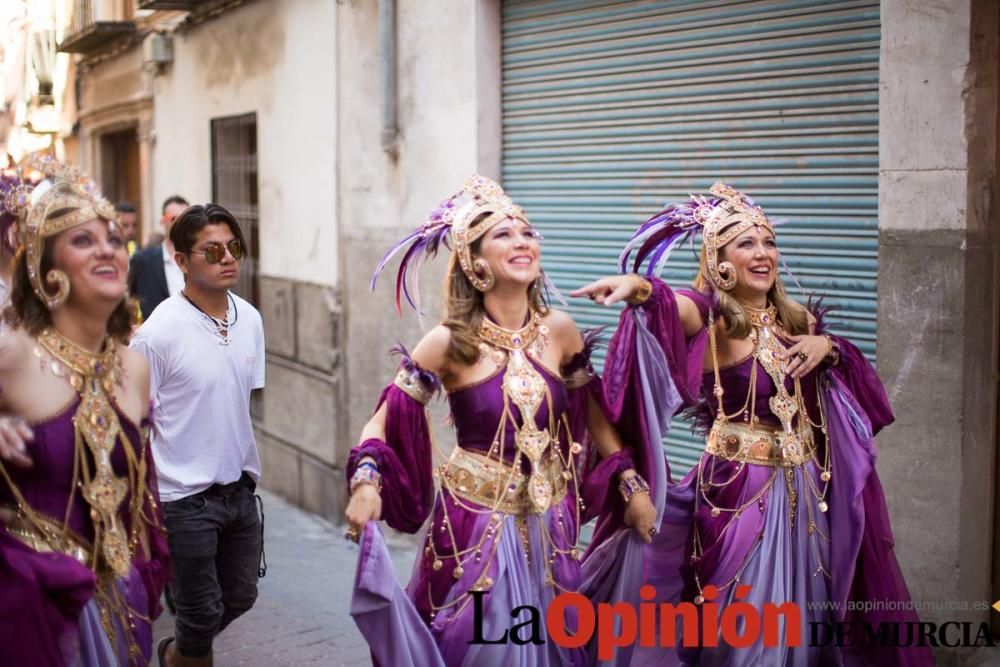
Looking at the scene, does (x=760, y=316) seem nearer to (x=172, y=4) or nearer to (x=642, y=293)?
(x=642, y=293)

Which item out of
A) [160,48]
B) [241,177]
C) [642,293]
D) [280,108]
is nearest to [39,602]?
[642,293]

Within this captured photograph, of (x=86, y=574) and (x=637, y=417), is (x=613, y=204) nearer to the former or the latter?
(x=637, y=417)

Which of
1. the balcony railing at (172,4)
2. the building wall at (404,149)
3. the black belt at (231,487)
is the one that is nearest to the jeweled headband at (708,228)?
the black belt at (231,487)

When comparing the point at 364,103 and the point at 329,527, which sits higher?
the point at 364,103

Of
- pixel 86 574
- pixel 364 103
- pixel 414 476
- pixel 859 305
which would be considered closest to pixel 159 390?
pixel 414 476

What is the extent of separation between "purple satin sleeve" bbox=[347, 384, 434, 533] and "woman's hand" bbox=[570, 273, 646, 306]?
70 centimetres

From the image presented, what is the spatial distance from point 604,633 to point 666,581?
663 millimetres

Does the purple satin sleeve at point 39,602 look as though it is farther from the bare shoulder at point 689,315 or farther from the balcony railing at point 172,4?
the balcony railing at point 172,4

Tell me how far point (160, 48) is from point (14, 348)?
10.1 meters

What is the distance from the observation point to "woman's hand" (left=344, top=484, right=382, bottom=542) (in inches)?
171

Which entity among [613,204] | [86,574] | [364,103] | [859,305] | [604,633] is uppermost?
[364,103]

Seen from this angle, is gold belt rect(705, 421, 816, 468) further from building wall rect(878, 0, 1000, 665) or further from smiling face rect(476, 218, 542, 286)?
smiling face rect(476, 218, 542, 286)

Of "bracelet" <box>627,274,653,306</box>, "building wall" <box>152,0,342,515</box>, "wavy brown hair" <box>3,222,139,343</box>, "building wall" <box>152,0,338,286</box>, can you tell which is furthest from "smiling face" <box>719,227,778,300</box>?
"building wall" <box>152,0,338,286</box>

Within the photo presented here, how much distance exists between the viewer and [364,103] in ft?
31.1
